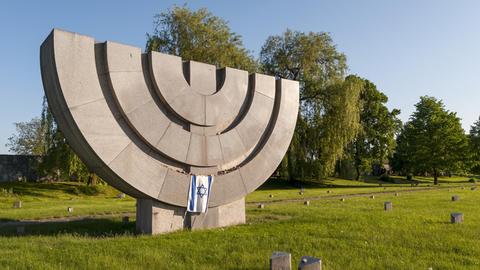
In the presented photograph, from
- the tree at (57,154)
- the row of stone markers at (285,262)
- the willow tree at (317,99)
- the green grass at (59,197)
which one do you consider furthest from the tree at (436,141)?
the row of stone markers at (285,262)

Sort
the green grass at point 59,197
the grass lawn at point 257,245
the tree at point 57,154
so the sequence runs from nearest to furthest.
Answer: the grass lawn at point 257,245 → the green grass at point 59,197 → the tree at point 57,154

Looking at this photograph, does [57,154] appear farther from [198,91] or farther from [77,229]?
[198,91]

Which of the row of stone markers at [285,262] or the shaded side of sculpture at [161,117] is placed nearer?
the row of stone markers at [285,262]

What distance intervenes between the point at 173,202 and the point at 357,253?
4.25m

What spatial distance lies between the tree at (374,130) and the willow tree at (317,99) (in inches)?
506

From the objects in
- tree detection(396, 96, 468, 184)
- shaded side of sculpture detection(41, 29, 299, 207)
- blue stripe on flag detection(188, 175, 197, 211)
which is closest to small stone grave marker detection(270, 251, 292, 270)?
shaded side of sculpture detection(41, 29, 299, 207)

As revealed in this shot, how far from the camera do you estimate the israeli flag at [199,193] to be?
9.33 m

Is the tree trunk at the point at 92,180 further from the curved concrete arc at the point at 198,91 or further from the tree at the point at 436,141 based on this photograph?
the tree at the point at 436,141

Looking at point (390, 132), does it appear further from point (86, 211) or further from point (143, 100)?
point (143, 100)

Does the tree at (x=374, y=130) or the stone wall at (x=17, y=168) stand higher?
the tree at (x=374, y=130)

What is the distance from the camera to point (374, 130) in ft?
140

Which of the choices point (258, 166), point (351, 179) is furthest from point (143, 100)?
point (351, 179)

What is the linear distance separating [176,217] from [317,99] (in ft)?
75.0

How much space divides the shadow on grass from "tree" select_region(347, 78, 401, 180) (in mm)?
34729
